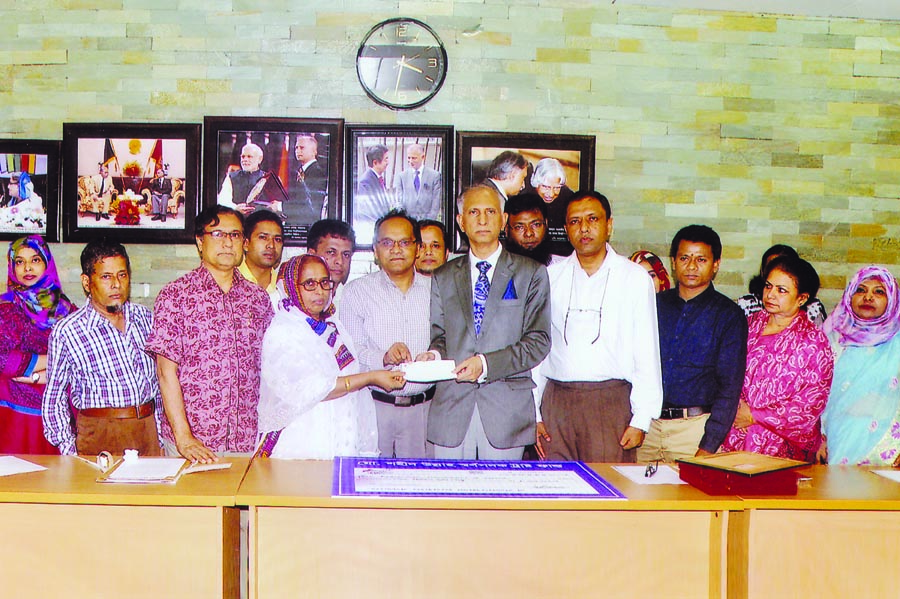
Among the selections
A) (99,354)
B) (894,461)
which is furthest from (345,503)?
(894,461)

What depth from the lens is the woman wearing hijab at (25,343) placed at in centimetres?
322

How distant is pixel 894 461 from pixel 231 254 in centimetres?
303

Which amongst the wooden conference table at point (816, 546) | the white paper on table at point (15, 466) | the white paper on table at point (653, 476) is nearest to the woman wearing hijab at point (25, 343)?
the white paper on table at point (15, 466)

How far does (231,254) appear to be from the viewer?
2.85 m

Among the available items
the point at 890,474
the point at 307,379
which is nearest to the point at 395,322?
the point at 307,379

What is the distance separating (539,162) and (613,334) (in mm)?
1576

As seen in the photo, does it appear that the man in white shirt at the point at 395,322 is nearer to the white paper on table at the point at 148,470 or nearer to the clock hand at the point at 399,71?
the white paper on table at the point at 148,470

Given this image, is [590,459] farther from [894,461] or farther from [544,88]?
[544,88]

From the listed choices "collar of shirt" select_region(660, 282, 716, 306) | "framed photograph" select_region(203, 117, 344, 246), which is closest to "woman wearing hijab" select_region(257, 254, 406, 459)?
"collar of shirt" select_region(660, 282, 716, 306)

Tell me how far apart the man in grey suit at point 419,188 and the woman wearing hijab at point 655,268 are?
1.23m

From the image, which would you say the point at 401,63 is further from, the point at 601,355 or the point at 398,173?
the point at 601,355

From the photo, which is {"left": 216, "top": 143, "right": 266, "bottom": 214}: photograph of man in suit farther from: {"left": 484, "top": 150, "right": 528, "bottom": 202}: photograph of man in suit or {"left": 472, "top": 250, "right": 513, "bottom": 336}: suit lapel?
{"left": 472, "top": 250, "right": 513, "bottom": 336}: suit lapel

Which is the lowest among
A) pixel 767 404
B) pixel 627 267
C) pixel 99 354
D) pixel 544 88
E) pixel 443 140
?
pixel 767 404

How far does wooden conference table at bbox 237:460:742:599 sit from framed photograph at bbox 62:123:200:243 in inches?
96.9
